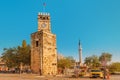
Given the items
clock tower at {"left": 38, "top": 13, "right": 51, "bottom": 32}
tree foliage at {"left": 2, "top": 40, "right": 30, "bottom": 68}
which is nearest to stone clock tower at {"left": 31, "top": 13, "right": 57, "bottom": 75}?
clock tower at {"left": 38, "top": 13, "right": 51, "bottom": 32}

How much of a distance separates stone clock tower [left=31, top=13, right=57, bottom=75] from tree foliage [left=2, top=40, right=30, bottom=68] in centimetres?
1012

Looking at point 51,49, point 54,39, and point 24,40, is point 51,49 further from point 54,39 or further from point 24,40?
point 24,40

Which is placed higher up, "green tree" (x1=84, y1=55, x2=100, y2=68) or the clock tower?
the clock tower

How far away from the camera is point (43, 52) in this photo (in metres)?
63.9

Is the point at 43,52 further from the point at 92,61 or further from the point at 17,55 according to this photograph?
the point at 92,61

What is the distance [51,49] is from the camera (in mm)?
66375

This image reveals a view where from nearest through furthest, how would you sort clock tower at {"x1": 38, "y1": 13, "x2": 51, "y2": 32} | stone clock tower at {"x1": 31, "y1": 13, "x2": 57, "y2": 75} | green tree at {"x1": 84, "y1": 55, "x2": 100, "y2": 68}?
stone clock tower at {"x1": 31, "y1": 13, "x2": 57, "y2": 75} < clock tower at {"x1": 38, "y1": 13, "x2": 51, "y2": 32} < green tree at {"x1": 84, "y1": 55, "x2": 100, "y2": 68}

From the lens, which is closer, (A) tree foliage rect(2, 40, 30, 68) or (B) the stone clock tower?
(B) the stone clock tower

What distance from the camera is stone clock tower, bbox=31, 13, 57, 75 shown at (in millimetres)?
63875

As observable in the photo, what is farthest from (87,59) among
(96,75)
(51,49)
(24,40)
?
(96,75)

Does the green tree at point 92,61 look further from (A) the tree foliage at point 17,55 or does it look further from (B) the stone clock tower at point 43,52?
(B) the stone clock tower at point 43,52

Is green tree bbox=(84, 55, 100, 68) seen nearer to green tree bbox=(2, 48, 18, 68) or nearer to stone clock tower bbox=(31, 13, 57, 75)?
green tree bbox=(2, 48, 18, 68)

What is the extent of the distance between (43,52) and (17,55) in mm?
16448

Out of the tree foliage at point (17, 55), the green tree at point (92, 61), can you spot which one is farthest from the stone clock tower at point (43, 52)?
the green tree at point (92, 61)
